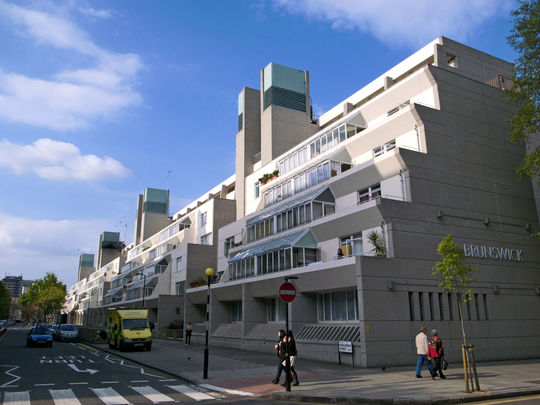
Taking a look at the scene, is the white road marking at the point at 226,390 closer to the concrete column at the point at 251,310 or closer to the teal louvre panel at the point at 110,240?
the concrete column at the point at 251,310

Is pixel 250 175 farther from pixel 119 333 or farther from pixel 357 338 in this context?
pixel 357 338

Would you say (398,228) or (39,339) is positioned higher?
(398,228)

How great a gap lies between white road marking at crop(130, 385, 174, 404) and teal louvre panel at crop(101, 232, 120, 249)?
116394mm

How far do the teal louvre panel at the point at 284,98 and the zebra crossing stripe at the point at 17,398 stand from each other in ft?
124

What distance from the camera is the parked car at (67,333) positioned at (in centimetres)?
4166

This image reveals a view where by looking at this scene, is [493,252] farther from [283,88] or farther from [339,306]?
[283,88]

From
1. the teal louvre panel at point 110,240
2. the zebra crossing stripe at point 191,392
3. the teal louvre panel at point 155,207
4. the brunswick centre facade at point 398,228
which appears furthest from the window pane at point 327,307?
the teal louvre panel at point 110,240

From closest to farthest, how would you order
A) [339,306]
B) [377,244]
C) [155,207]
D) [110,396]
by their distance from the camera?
[110,396]
[377,244]
[339,306]
[155,207]

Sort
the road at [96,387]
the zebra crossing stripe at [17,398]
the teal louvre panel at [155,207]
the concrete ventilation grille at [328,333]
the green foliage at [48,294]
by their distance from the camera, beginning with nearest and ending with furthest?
1. the zebra crossing stripe at [17,398]
2. the road at [96,387]
3. the concrete ventilation grille at [328,333]
4. the teal louvre panel at [155,207]
5. the green foliage at [48,294]

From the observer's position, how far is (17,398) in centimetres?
1174

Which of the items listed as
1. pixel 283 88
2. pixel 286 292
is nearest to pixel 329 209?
pixel 286 292

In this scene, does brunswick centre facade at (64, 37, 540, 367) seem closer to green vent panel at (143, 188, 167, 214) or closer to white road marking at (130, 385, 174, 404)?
white road marking at (130, 385, 174, 404)

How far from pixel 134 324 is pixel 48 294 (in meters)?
88.5

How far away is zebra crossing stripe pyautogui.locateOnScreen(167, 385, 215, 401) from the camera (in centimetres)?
1264
